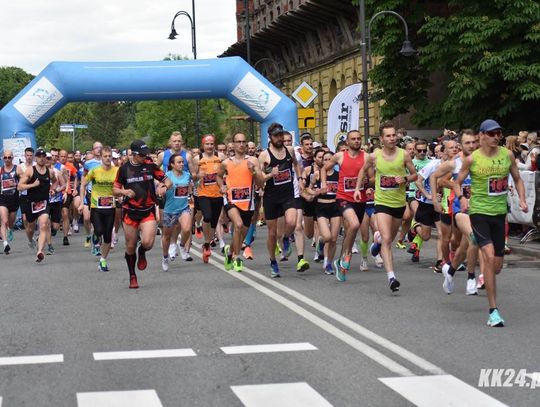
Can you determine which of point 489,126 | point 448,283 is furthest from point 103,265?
point 489,126

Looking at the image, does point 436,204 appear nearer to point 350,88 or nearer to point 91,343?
point 91,343

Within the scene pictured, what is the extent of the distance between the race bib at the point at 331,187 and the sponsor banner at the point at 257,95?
48.6 ft

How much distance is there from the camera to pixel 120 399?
718 centimetres

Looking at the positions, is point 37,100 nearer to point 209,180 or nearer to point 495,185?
point 209,180

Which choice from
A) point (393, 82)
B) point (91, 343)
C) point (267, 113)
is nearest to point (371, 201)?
point (91, 343)

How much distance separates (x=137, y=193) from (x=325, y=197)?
2730 millimetres

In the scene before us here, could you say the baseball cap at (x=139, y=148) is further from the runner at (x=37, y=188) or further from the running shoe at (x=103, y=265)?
the runner at (x=37, y=188)

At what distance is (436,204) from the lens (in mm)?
13039

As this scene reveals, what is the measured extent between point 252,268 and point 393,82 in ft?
70.1

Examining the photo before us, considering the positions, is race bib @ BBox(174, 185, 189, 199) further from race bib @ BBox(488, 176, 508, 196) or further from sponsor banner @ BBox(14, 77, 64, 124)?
sponsor banner @ BBox(14, 77, 64, 124)

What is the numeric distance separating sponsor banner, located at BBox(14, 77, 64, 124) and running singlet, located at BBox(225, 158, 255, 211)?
1606 centimetres

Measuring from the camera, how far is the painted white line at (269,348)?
899cm

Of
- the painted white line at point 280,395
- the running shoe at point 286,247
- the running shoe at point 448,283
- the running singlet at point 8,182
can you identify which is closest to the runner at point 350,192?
the running shoe at point 448,283

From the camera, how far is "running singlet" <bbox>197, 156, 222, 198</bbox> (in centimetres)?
1831
